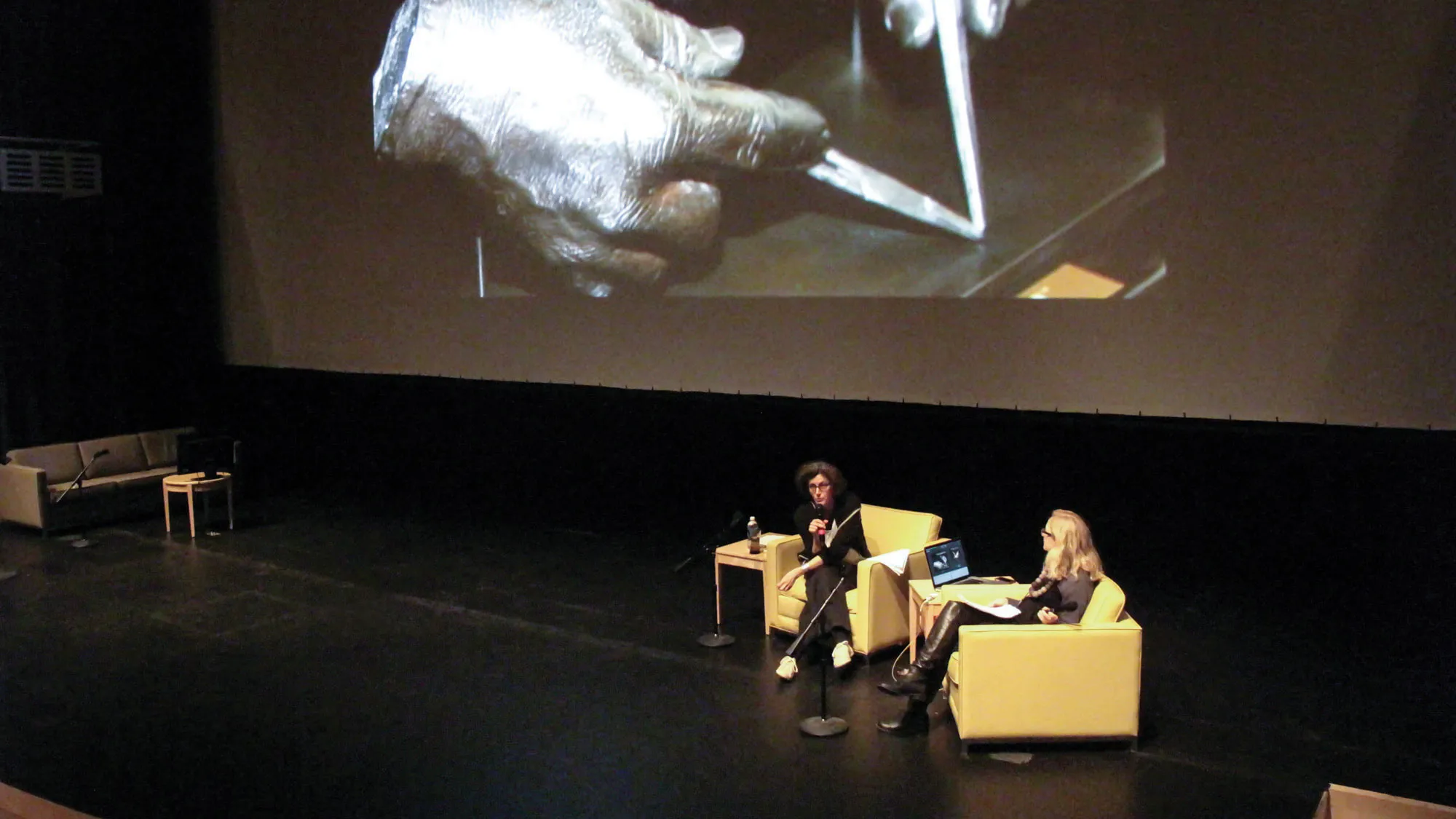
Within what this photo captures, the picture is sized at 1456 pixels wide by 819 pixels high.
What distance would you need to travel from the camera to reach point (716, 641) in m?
5.33

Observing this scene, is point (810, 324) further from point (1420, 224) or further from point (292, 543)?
point (292, 543)

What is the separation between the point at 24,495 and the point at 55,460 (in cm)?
48

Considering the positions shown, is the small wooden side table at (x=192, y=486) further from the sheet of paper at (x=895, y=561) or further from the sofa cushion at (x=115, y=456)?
the sheet of paper at (x=895, y=561)

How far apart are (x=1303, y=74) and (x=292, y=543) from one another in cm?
658

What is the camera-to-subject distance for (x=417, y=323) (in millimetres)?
8312

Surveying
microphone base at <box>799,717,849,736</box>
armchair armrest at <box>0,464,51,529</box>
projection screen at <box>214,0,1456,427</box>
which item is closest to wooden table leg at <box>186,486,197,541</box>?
armchair armrest at <box>0,464,51,529</box>

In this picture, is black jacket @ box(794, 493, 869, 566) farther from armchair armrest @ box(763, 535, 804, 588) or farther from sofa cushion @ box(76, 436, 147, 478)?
sofa cushion @ box(76, 436, 147, 478)

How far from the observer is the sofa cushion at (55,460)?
807cm

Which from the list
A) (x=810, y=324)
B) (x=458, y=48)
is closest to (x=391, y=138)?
(x=458, y=48)

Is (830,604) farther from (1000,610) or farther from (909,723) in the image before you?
(1000,610)

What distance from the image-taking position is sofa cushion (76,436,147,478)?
27.5ft

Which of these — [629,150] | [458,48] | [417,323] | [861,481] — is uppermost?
[458,48]

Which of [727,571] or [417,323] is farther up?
[417,323]

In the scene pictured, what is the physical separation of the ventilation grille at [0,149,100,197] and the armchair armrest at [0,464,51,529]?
7.14 feet
